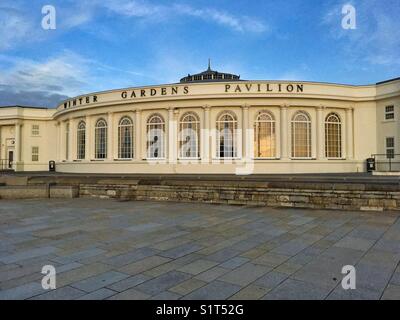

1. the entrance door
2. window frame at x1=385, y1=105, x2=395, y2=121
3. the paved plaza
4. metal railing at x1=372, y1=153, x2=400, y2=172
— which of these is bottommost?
the paved plaza

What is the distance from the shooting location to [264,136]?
87.8 feet

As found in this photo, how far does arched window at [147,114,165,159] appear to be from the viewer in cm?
2786

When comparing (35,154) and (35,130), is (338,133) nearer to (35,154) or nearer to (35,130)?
(35,154)

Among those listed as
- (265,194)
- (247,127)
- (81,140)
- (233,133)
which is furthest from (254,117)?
(81,140)

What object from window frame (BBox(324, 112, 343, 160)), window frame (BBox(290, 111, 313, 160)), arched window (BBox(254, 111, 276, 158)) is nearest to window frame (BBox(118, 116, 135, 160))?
arched window (BBox(254, 111, 276, 158))

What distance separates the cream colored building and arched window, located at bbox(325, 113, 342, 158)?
87 millimetres

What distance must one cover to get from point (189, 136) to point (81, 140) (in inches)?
475

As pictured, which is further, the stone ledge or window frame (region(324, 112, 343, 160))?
window frame (region(324, 112, 343, 160))

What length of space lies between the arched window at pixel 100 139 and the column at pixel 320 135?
1930 centimetres

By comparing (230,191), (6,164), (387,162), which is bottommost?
(230,191)

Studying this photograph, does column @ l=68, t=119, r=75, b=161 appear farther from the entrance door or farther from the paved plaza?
the paved plaza

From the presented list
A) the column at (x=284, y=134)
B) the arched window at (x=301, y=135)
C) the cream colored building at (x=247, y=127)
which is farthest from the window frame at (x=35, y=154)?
the arched window at (x=301, y=135)

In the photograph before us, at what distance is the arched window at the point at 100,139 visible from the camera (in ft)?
98.9
